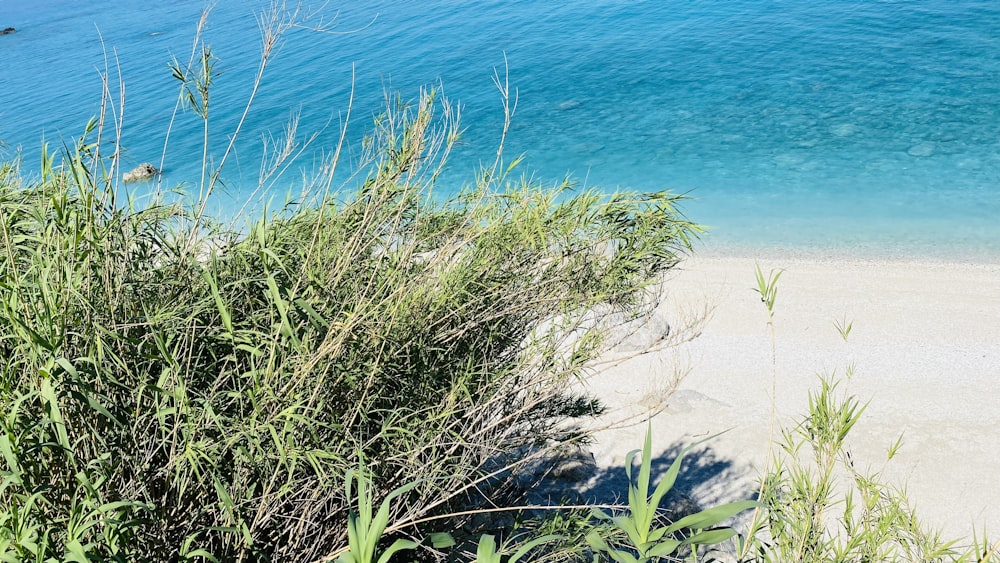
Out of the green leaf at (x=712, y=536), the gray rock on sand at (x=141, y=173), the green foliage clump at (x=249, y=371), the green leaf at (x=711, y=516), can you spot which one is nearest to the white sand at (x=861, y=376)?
the green foliage clump at (x=249, y=371)

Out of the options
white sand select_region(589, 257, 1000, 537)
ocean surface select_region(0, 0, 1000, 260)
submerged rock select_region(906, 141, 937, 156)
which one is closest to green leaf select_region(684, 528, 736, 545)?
white sand select_region(589, 257, 1000, 537)

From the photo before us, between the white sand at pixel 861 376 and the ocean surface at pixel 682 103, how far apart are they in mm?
1802

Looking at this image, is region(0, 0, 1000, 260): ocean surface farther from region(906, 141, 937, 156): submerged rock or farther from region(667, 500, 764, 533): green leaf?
region(667, 500, 764, 533): green leaf

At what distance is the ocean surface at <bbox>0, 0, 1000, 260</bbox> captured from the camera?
14.2m

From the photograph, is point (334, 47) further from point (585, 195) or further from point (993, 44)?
point (585, 195)

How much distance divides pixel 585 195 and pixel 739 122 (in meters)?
14.3

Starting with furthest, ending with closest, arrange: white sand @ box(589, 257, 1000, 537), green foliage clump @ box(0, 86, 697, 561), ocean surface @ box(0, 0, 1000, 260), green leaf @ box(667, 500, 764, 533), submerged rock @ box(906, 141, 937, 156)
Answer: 1. submerged rock @ box(906, 141, 937, 156)
2. ocean surface @ box(0, 0, 1000, 260)
3. white sand @ box(589, 257, 1000, 537)
4. green foliage clump @ box(0, 86, 697, 561)
5. green leaf @ box(667, 500, 764, 533)

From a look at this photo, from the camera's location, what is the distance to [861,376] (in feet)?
29.5

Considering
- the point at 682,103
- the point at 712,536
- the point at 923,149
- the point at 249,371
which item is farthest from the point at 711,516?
A: the point at 682,103

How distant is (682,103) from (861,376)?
12.1 metres

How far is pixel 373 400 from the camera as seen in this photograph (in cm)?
360

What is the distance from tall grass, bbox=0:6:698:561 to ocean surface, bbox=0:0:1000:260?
7.21 meters

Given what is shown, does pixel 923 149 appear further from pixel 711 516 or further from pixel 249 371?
pixel 711 516

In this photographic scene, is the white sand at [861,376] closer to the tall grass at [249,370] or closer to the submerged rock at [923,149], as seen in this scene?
the tall grass at [249,370]
